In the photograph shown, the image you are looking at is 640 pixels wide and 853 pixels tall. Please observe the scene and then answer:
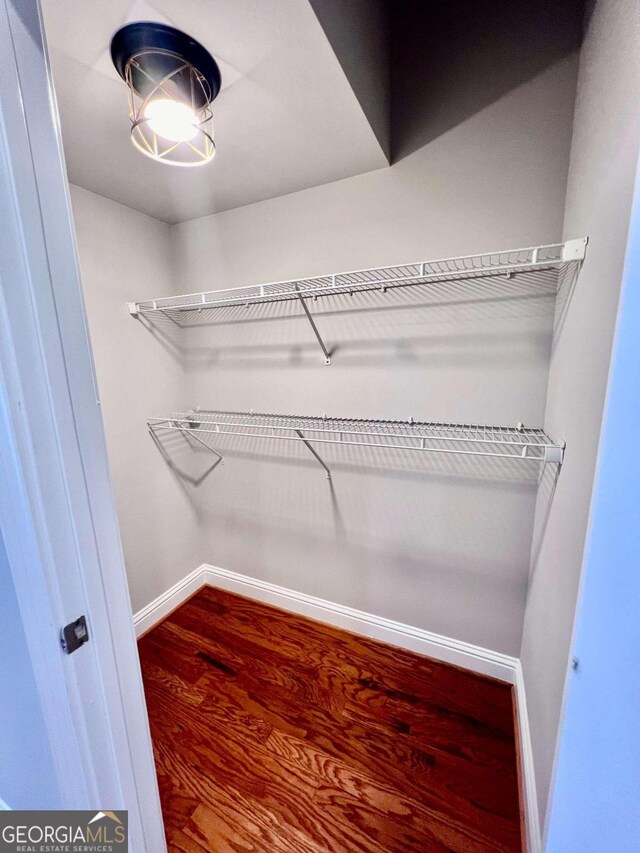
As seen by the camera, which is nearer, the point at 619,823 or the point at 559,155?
the point at 619,823

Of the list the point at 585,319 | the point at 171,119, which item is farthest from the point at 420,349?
the point at 171,119

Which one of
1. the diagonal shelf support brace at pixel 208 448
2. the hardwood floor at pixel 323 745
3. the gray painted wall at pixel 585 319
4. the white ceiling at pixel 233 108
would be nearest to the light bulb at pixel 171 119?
the white ceiling at pixel 233 108

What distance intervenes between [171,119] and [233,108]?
0.19m

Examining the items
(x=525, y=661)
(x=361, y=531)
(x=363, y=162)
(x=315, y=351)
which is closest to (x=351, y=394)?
(x=315, y=351)

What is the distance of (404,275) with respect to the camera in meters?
1.33

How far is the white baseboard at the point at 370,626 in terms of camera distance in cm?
123

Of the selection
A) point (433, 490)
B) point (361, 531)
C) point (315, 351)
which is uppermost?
point (315, 351)

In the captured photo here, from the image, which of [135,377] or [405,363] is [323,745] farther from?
[135,377]

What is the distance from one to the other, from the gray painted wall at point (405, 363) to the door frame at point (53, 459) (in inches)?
42.1

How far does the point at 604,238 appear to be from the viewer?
0.66 m

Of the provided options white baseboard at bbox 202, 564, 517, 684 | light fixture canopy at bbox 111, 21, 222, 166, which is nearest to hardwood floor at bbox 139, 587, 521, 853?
white baseboard at bbox 202, 564, 517, 684

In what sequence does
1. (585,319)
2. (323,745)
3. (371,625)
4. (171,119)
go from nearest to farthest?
(585,319), (171,119), (323,745), (371,625)

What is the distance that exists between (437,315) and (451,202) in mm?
400

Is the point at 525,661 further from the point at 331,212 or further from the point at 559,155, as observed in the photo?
the point at 331,212
